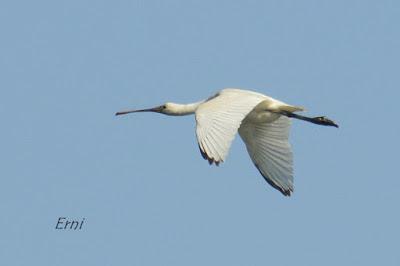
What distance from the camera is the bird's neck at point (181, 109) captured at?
15.5 m

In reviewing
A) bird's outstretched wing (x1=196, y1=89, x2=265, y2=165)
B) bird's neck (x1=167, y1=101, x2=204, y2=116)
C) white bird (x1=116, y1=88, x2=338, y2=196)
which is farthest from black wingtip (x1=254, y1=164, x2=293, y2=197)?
bird's outstretched wing (x1=196, y1=89, x2=265, y2=165)

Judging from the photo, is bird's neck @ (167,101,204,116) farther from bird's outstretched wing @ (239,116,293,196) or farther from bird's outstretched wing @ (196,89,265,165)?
bird's outstretched wing @ (196,89,265,165)

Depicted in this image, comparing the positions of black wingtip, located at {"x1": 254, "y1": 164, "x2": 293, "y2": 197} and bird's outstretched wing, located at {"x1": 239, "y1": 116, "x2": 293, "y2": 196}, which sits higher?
bird's outstretched wing, located at {"x1": 239, "y1": 116, "x2": 293, "y2": 196}

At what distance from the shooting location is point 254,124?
15.4 meters

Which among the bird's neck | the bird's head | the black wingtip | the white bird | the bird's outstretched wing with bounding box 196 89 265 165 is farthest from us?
the bird's head

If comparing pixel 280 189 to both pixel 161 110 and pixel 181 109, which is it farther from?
pixel 161 110

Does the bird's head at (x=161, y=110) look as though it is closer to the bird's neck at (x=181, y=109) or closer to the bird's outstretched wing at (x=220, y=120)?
the bird's neck at (x=181, y=109)

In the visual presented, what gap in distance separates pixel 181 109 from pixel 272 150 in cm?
141

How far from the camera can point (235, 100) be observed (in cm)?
1366

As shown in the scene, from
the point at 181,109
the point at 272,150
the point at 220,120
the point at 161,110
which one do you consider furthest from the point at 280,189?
the point at 220,120

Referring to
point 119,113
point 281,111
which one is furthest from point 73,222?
point 281,111

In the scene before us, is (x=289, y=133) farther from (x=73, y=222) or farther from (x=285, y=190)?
(x=73, y=222)

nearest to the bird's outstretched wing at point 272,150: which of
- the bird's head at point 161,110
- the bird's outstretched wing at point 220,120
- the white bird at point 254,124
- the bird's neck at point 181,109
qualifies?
the white bird at point 254,124

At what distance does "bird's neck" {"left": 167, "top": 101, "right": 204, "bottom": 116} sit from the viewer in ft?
50.8
